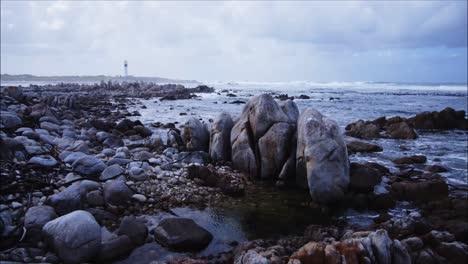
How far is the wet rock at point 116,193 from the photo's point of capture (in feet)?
23.8

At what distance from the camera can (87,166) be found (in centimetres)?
860

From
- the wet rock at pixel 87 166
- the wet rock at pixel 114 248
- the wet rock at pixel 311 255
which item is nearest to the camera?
the wet rock at pixel 311 255

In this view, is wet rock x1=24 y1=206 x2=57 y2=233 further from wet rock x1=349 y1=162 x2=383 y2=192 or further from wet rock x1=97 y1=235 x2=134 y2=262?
wet rock x1=349 y1=162 x2=383 y2=192

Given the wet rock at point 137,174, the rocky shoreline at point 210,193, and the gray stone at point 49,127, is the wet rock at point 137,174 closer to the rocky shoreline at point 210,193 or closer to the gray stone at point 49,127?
the rocky shoreline at point 210,193

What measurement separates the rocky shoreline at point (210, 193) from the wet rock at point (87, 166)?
0.03m

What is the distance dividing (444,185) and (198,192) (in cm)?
628

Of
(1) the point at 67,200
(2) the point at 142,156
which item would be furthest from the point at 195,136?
(1) the point at 67,200

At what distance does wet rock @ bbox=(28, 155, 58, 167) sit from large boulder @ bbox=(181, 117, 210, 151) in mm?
4665

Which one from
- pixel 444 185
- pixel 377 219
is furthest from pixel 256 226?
pixel 444 185

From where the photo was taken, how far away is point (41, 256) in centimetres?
500

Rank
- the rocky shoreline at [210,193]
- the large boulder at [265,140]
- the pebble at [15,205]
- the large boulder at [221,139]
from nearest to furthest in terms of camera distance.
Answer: the rocky shoreline at [210,193], the pebble at [15,205], the large boulder at [265,140], the large boulder at [221,139]

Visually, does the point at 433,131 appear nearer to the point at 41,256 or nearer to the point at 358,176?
the point at 358,176

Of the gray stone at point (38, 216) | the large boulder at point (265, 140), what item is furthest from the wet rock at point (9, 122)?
the large boulder at point (265, 140)

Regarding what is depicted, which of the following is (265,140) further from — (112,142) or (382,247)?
(112,142)
